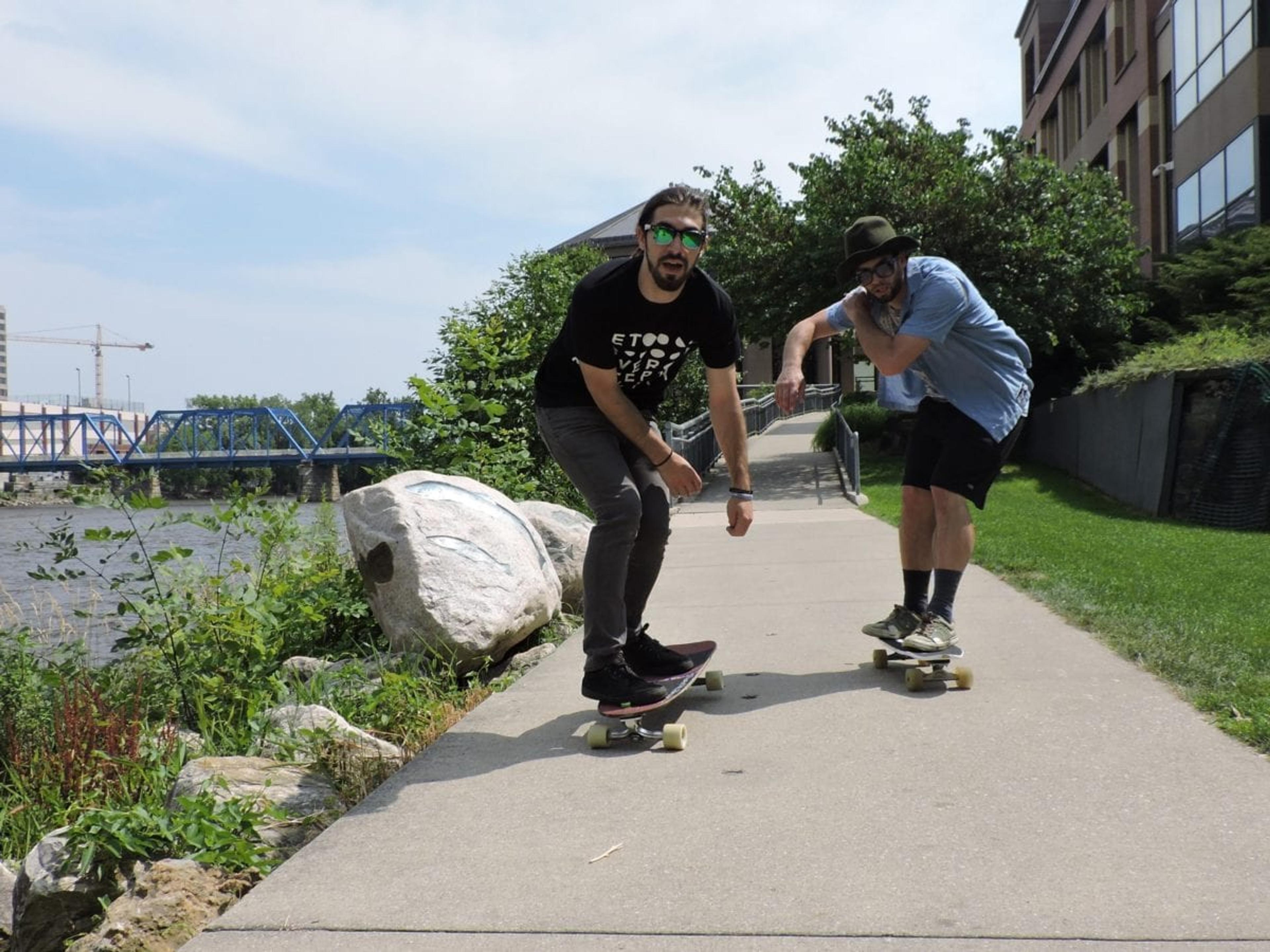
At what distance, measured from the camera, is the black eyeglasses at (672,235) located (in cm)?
366

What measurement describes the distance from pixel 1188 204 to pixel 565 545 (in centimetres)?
2249

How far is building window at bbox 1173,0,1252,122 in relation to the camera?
21.1 metres

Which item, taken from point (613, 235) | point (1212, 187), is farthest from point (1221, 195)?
point (613, 235)

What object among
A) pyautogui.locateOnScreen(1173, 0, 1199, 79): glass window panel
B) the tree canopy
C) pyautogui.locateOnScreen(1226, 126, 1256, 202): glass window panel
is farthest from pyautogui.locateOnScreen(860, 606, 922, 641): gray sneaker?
pyautogui.locateOnScreen(1173, 0, 1199, 79): glass window panel

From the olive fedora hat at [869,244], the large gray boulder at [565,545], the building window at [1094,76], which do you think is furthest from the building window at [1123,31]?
the olive fedora hat at [869,244]

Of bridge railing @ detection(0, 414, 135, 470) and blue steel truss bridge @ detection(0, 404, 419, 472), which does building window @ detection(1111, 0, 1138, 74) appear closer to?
bridge railing @ detection(0, 414, 135, 470)

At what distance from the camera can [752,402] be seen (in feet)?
106

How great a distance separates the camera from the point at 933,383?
4.66m

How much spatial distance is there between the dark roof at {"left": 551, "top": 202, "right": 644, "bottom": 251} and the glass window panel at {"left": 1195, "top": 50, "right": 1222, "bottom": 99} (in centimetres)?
3932

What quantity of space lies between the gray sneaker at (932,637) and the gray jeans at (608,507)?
3.38 feet

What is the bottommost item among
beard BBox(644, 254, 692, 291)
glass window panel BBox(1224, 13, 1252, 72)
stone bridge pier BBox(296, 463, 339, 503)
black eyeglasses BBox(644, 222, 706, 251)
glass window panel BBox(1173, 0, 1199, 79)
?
stone bridge pier BBox(296, 463, 339, 503)

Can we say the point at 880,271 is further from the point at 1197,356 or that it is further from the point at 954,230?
the point at 954,230

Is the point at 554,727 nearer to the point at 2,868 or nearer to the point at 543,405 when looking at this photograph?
the point at 543,405

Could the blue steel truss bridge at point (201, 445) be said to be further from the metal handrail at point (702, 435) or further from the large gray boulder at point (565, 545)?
the large gray boulder at point (565, 545)
